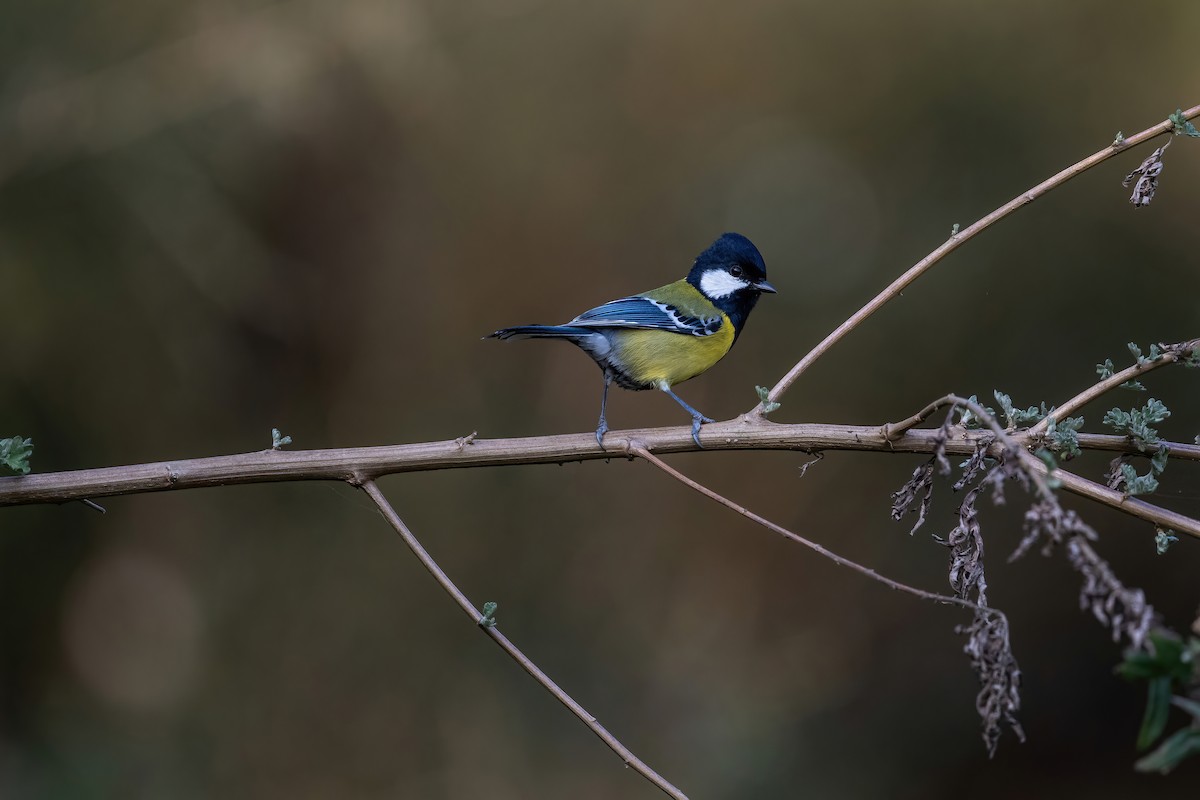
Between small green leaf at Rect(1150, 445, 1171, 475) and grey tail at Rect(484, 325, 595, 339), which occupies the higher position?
grey tail at Rect(484, 325, 595, 339)

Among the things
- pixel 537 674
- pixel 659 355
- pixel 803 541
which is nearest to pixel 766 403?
pixel 803 541

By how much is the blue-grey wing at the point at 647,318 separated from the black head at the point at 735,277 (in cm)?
19

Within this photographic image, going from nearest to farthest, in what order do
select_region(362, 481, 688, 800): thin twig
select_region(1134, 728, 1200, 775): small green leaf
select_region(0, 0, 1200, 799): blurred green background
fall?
select_region(1134, 728, 1200, 775): small green leaf, select_region(362, 481, 688, 800): thin twig, select_region(0, 0, 1200, 799): blurred green background

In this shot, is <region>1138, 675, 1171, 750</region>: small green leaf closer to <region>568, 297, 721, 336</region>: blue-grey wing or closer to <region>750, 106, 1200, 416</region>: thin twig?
<region>750, 106, 1200, 416</region>: thin twig

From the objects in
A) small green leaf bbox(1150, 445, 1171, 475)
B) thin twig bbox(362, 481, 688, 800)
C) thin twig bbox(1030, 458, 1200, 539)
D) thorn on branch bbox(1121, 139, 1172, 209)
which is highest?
thorn on branch bbox(1121, 139, 1172, 209)

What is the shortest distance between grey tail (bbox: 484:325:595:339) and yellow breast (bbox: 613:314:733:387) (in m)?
0.17

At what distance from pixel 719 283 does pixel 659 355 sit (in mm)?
701

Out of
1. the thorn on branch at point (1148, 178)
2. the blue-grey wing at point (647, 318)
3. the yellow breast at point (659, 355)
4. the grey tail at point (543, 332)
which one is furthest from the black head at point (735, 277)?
the thorn on branch at point (1148, 178)

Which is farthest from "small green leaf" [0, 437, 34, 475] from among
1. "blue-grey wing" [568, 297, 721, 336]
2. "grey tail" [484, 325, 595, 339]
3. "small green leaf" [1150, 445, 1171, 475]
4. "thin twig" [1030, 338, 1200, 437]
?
"small green leaf" [1150, 445, 1171, 475]

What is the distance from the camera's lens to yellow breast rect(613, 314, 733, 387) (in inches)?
161

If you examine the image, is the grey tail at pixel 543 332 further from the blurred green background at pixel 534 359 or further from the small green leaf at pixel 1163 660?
the blurred green background at pixel 534 359

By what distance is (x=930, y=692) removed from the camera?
5.76 meters

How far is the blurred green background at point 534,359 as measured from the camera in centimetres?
571

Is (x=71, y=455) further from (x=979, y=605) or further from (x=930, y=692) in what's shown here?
(x=979, y=605)
